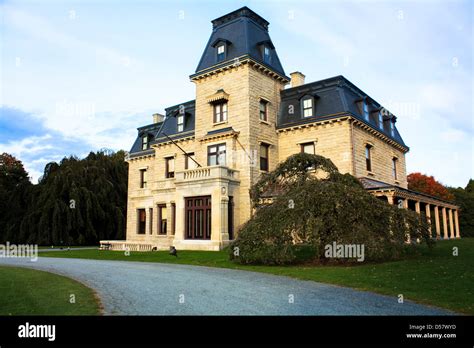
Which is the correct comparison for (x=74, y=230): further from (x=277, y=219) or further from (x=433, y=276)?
(x=433, y=276)

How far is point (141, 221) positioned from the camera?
34906 mm

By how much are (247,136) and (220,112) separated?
346 cm

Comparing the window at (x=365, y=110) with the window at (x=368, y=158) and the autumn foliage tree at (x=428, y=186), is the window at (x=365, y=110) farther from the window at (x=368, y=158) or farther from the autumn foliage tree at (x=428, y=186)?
the autumn foliage tree at (x=428, y=186)

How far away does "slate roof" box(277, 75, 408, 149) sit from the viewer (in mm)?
24734

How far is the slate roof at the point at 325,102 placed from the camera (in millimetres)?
24734

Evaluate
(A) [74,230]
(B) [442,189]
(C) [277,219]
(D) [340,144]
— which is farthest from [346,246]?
(B) [442,189]

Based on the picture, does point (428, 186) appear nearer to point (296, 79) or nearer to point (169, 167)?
point (296, 79)

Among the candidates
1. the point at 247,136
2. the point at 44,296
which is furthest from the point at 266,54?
the point at 44,296

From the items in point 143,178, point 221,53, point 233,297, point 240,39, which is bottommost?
point 233,297

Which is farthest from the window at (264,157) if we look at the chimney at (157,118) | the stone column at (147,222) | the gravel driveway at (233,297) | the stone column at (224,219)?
the chimney at (157,118)

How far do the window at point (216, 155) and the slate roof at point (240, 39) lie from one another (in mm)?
5887

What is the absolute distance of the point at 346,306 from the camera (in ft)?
23.5

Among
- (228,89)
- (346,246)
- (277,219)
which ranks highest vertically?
(228,89)
